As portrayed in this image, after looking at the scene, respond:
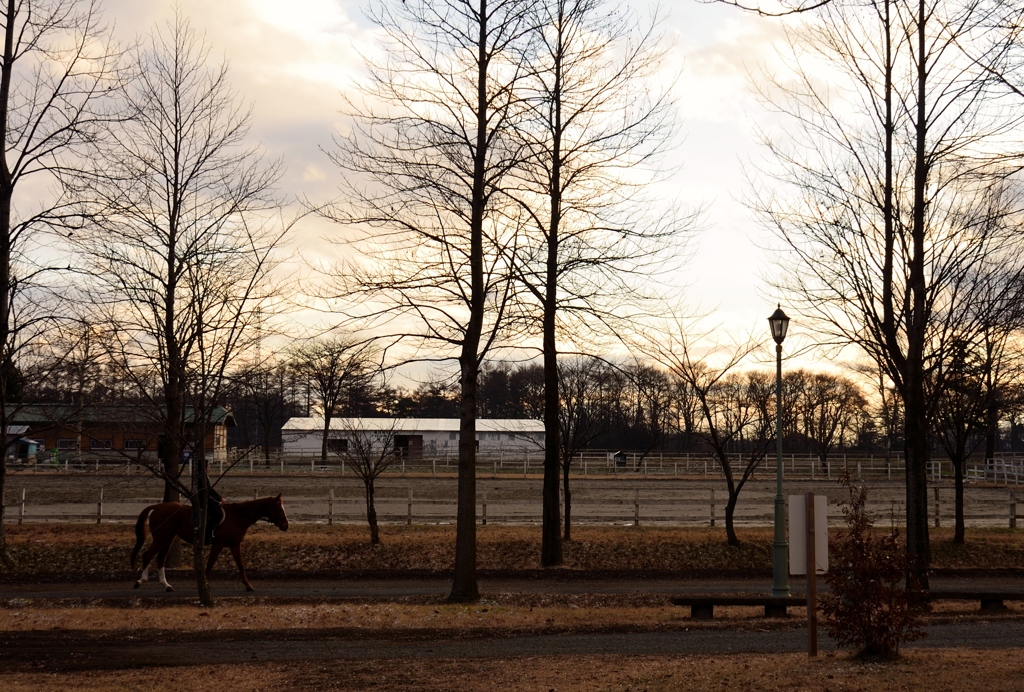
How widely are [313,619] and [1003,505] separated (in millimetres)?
33236

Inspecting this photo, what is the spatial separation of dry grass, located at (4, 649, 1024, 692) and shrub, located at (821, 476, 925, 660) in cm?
29

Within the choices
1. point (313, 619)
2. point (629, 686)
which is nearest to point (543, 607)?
point (313, 619)

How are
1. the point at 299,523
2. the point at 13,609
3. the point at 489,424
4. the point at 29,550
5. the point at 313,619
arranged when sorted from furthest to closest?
1. the point at 489,424
2. the point at 299,523
3. the point at 29,550
4. the point at 13,609
5. the point at 313,619

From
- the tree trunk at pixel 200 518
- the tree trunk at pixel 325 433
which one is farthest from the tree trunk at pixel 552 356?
the tree trunk at pixel 325 433

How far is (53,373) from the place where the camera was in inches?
824

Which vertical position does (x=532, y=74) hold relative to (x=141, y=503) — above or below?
above

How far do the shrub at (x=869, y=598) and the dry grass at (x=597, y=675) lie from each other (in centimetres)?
29

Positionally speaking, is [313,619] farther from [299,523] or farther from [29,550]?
[299,523]

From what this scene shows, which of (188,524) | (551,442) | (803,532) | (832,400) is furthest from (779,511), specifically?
(832,400)

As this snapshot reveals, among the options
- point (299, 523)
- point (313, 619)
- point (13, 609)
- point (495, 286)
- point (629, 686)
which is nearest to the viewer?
point (629, 686)

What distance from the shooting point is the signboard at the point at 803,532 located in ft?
34.3

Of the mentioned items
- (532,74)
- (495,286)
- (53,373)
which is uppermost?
(532,74)

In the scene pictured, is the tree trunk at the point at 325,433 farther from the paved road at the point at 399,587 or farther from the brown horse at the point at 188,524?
the brown horse at the point at 188,524

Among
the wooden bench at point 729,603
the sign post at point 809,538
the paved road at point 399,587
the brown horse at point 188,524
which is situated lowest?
the paved road at point 399,587
